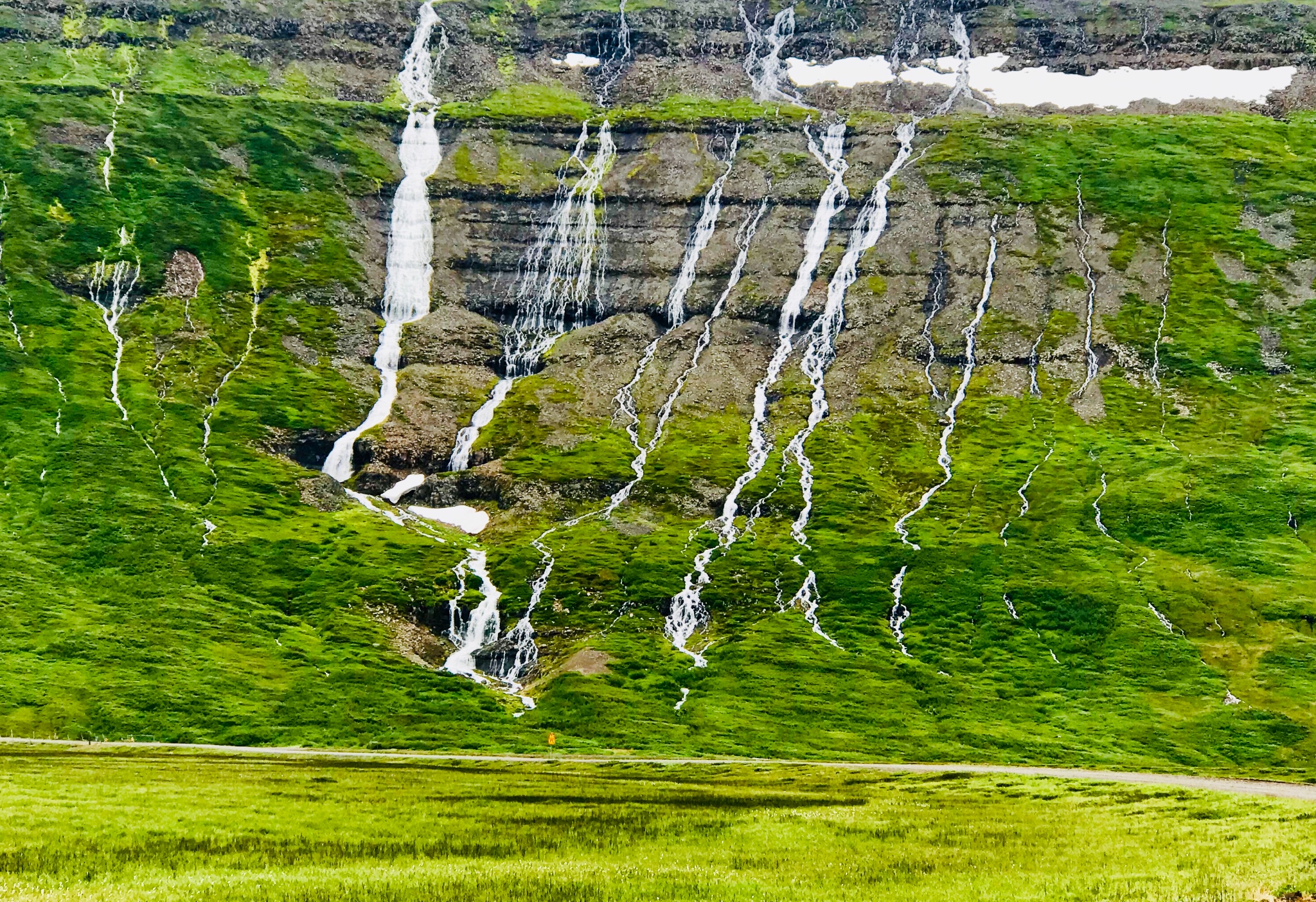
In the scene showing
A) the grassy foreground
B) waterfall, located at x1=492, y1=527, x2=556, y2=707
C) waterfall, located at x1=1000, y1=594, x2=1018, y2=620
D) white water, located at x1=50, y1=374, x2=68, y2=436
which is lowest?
waterfall, located at x1=492, y1=527, x2=556, y2=707

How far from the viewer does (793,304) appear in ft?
526

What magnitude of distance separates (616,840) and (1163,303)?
141989 millimetres

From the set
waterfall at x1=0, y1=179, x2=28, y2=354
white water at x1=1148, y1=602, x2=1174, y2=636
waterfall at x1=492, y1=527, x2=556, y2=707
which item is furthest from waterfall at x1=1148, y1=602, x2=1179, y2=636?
waterfall at x1=0, y1=179, x2=28, y2=354

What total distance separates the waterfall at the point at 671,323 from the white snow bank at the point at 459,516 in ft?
46.6

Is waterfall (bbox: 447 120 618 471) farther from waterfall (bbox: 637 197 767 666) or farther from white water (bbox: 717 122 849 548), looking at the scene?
→ white water (bbox: 717 122 849 548)

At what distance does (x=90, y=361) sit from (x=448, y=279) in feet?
163

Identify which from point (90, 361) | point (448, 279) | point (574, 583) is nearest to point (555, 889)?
point (574, 583)

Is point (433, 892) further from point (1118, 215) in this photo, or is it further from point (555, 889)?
point (1118, 215)

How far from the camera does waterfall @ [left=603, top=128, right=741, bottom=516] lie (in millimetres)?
135625

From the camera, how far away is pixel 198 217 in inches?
6511

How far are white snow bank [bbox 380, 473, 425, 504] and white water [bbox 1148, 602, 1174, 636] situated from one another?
264ft

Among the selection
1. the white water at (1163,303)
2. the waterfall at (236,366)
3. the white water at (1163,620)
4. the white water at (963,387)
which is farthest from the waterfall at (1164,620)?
the waterfall at (236,366)

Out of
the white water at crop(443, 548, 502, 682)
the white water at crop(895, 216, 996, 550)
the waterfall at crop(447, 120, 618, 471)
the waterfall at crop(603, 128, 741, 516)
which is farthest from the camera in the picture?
the waterfall at crop(447, 120, 618, 471)

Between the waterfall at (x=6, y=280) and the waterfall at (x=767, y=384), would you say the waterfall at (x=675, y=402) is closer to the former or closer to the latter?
the waterfall at (x=767, y=384)
